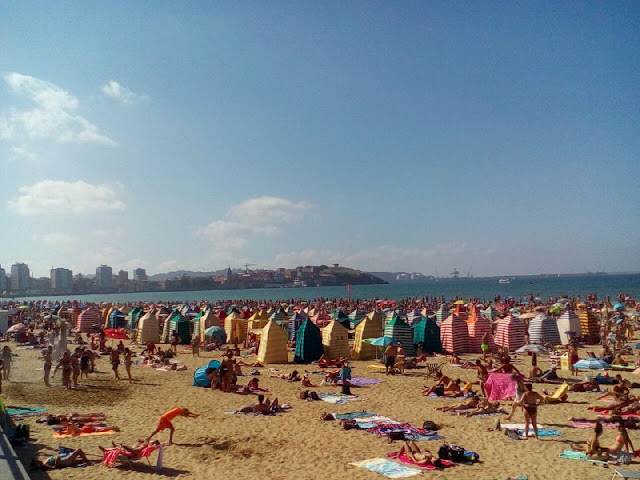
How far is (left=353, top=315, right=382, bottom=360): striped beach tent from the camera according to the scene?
1931 centimetres

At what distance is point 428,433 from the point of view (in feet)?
30.4

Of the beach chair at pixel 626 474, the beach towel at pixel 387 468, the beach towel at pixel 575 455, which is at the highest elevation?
the beach chair at pixel 626 474

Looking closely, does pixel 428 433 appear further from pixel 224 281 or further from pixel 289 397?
pixel 224 281

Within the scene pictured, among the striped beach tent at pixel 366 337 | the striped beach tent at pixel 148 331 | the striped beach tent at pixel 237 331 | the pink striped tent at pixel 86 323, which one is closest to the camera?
the striped beach tent at pixel 366 337

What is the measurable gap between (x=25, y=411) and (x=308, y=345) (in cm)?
984

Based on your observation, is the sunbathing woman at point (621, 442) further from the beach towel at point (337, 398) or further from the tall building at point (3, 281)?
the tall building at point (3, 281)

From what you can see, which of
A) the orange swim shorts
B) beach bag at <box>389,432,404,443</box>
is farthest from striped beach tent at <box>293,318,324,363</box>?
the orange swim shorts

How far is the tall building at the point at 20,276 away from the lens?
178 metres

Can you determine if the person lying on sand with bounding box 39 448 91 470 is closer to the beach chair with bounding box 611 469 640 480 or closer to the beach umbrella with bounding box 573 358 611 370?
the beach chair with bounding box 611 469 640 480

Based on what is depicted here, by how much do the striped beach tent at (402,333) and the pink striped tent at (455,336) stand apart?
1.96 meters

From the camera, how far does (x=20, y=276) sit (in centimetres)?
18388

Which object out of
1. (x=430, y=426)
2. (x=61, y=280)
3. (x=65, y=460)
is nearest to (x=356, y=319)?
(x=430, y=426)

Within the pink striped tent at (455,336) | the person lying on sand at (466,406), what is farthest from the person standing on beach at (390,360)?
the pink striped tent at (455,336)

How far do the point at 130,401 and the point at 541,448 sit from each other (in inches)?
378
